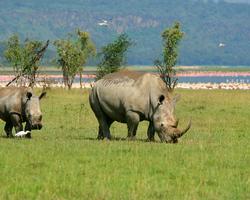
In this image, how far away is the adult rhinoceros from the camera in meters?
22.8

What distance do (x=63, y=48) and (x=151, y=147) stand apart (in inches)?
2678

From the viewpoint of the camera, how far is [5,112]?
24375 millimetres

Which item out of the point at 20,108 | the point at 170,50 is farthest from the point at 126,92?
the point at 170,50

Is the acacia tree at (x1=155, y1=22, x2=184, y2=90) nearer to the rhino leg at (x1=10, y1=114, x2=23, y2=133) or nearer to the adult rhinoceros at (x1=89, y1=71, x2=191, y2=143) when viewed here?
the adult rhinoceros at (x1=89, y1=71, x2=191, y2=143)

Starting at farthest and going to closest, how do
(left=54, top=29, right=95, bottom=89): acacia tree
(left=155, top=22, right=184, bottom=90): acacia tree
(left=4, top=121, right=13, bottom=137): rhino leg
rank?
1. (left=54, top=29, right=95, bottom=89): acacia tree
2. (left=155, top=22, right=184, bottom=90): acacia tree
3. (left=4, top=121, right=13, bottom=137): rhino leg

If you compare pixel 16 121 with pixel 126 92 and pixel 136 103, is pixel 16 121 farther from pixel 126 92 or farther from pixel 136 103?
pixel 136 103

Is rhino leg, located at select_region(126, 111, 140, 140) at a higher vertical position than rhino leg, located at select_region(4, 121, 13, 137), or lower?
higher

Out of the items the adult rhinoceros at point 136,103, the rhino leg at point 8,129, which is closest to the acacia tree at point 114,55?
the rhino leg at point 8,129

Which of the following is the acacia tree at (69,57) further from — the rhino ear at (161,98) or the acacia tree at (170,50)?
the rhino ear at (161,98)

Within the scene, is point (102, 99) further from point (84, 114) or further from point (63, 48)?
point (63, 48)

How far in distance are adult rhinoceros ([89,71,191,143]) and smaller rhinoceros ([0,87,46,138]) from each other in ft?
6.42

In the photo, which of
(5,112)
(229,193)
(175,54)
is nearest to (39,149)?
(5,112)

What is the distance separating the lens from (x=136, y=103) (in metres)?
23.5

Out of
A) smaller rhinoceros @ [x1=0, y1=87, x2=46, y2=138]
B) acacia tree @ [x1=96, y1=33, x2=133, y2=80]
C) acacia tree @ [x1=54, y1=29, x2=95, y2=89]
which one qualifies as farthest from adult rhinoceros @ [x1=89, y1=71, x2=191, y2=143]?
acacia tree @ [x1=54, y1=29, x2=95, y2=89]
